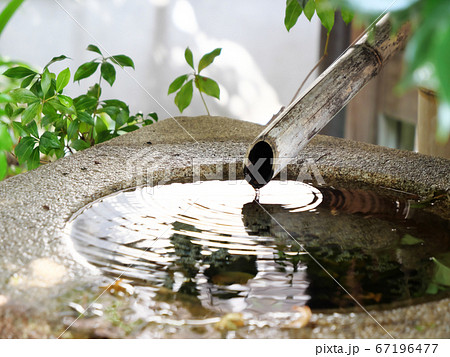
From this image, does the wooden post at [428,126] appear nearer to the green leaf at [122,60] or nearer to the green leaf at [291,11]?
the green leaf at [291,11]

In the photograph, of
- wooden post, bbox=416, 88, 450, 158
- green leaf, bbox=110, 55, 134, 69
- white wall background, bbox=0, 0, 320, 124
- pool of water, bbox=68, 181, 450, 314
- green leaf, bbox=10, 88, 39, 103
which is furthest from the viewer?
white wall background, bbox=0, 0, 320, 124

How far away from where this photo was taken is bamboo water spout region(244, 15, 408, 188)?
146 cm

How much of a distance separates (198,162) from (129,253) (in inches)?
25.5

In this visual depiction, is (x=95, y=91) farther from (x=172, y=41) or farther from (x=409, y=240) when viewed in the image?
(x=172, y=41)

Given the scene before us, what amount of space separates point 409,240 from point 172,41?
3272 millimetres

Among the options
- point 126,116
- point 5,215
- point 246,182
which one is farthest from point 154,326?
point 126,116

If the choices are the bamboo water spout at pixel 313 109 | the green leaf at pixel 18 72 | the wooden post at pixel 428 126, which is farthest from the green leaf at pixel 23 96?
the wooden post at pixel 428 126

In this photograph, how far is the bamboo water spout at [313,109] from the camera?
1463 millimetres

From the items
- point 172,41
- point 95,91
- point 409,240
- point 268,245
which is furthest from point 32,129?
point 172,41

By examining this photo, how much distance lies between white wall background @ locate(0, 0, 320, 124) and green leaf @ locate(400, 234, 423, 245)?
2.99 metres

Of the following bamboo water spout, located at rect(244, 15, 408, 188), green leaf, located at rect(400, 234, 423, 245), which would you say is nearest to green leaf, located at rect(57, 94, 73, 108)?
bamboo water spout, located at rect(244, 15, 408, 188)

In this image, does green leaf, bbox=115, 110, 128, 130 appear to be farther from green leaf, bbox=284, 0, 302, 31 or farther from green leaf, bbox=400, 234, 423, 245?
green leaf, bbox=400, 234, 423, 245

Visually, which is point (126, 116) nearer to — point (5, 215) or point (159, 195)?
point (159, 195)

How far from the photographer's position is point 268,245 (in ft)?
3.91
